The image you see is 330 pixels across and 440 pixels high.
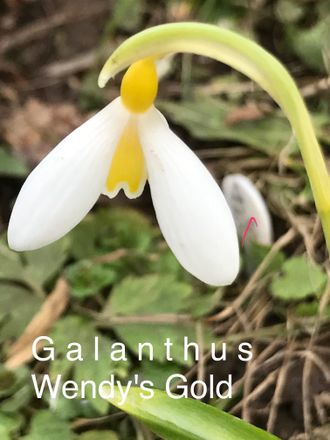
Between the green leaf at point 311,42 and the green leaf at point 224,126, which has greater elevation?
the green leaf at point 311,42

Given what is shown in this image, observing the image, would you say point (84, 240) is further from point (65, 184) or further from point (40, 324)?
point (65, 184)

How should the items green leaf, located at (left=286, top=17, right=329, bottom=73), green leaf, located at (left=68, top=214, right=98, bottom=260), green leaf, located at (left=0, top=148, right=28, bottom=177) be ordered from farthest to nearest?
green leaf, located at (left=286, top=17, right=329, bottom=73) → green leaf, located at (left=0, top=148, right=28, bottom=177) → green leaf, located at (left=68, top=214, right=98, bottom=260)

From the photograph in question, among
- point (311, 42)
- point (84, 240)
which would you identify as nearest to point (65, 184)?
point (84, 240)

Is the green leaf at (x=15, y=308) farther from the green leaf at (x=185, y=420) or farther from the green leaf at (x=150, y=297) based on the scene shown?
the green leaf at (x=185, y=420)

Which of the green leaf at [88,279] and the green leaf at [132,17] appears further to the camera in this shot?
the green leaf at [132,17]

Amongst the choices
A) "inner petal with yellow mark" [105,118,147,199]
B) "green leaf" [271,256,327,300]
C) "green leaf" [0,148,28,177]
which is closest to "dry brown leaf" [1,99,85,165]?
"green leaf" [0,148,28,177]

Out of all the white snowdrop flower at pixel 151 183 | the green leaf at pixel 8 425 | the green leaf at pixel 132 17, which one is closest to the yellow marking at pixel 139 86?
the white snowdrop flower at pixel 151 183

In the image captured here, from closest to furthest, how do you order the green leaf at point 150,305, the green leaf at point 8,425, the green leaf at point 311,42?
the green leaf at point 8,425 < the green leaf at point 150,305 < the green leaf at point 311,42

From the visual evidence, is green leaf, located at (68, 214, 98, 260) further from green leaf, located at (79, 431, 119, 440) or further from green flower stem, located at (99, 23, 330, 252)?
green flower stem, located at (99, 23, 330, 252)
